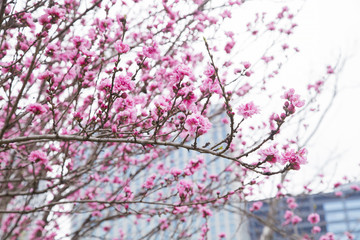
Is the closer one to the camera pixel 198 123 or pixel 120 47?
pixel 198 123

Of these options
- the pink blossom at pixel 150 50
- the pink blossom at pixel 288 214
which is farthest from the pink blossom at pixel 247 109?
the pink blossom at pixel 288 214

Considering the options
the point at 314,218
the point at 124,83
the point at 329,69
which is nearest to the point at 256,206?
the point at 314,218

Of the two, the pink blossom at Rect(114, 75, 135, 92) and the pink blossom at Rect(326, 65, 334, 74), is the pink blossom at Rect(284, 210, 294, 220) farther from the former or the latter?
the pink blossom at Rect(114, 75, 135, 92)

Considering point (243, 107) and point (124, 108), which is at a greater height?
point (124, 108)

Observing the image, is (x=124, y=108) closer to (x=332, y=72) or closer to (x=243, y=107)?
(x=243, y=107)

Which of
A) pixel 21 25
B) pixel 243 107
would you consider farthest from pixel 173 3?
pixel 243 107

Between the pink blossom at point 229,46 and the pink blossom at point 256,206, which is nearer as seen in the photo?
the pink blossom at point 229,46

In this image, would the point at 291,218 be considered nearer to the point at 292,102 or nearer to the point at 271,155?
the point at 271,155

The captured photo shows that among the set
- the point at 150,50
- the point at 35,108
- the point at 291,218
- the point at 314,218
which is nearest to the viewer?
the point at 35,108

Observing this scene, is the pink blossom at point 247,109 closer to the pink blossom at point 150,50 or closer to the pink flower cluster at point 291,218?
the pink blossom at point 150,50

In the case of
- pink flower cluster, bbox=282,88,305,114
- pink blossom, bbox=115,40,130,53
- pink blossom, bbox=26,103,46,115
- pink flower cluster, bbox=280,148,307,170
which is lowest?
pink flower cluster, bbox=280,148,307,170

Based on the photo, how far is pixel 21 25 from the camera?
3162 mm

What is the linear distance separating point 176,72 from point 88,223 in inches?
142

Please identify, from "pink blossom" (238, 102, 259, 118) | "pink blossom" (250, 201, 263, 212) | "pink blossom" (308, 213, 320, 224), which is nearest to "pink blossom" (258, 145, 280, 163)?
"pink blossom" (238, 102, 259, 118)
